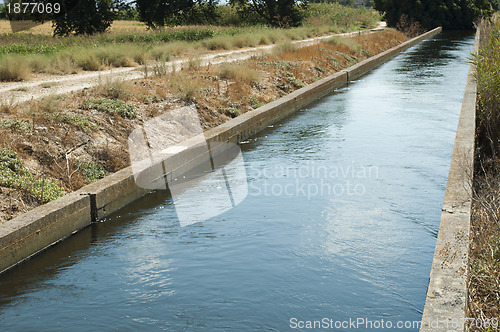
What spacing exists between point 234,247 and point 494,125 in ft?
17.4

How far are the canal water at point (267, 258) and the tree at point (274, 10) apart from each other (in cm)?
4311

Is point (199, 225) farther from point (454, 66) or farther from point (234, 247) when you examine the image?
point (454, 66)

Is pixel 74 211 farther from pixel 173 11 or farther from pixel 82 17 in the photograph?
pixel 173 11

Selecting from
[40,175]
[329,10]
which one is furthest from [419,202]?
[329,10]

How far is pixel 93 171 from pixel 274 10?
151 feet

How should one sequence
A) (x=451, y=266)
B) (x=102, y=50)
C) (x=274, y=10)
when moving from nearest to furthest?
(x=451, y=266) → (x=102, y=50) → (x=274, y=10)

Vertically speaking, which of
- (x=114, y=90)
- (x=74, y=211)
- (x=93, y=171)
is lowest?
(x=74, y=211)

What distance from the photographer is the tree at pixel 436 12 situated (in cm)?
5428

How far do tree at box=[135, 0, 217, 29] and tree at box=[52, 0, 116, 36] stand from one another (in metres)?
4.89

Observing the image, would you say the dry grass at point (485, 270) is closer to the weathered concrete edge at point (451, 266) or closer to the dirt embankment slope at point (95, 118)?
the weathered concrete edge at point (451, 266)

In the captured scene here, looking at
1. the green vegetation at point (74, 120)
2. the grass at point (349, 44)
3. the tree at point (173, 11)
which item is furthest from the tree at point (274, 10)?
the green vegetation at point (74, 120)

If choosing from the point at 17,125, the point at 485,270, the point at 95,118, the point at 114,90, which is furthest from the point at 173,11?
the point at 485,270

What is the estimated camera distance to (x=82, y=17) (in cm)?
4012

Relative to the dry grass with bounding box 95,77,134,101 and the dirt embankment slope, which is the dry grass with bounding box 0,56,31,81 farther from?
the dry grass with bounding box 95,77,134,101
